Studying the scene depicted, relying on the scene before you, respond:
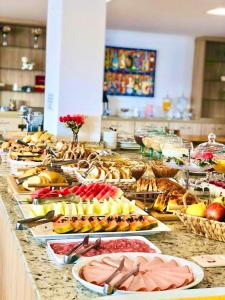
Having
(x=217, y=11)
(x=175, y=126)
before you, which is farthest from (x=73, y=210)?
(x=175, y=126)

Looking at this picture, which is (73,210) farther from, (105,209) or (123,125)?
(123,125)

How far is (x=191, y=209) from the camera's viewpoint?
A: 195cm

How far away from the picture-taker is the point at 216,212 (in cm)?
185

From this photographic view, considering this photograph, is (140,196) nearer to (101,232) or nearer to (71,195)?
(71,195)

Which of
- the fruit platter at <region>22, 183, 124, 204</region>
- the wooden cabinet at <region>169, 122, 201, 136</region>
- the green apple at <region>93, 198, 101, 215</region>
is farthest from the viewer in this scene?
the wooden cabinet at <region>169, 122, 201, 136</region>

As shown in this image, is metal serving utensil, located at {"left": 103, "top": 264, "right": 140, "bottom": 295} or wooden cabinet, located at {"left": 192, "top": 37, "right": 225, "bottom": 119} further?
wooden cabinet, located at {"left": 192, "top": 37, "right": 225, "bottom": 119}

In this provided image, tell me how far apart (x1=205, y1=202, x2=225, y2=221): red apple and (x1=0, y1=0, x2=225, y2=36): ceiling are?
4203 millimetres

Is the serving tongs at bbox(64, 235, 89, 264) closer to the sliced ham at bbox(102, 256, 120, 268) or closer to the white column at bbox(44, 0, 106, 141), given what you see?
the sliced ham at bbox(102, 256, 120, 268)

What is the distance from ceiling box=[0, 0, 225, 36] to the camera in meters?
5.95

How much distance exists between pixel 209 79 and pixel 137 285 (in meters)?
8.06

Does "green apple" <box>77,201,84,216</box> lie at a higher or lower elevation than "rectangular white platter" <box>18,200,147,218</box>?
higher

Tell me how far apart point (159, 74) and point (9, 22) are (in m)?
2.75

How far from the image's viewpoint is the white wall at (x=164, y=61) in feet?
28.3

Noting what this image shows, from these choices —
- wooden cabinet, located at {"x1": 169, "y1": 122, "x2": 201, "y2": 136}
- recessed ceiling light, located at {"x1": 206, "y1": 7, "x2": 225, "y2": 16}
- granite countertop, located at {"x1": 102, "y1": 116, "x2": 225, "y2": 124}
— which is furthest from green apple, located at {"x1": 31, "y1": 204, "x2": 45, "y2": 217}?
wooden cabinet, located at {"x1": 169, "y1": 122, "x2": 201, "y2": 136}
